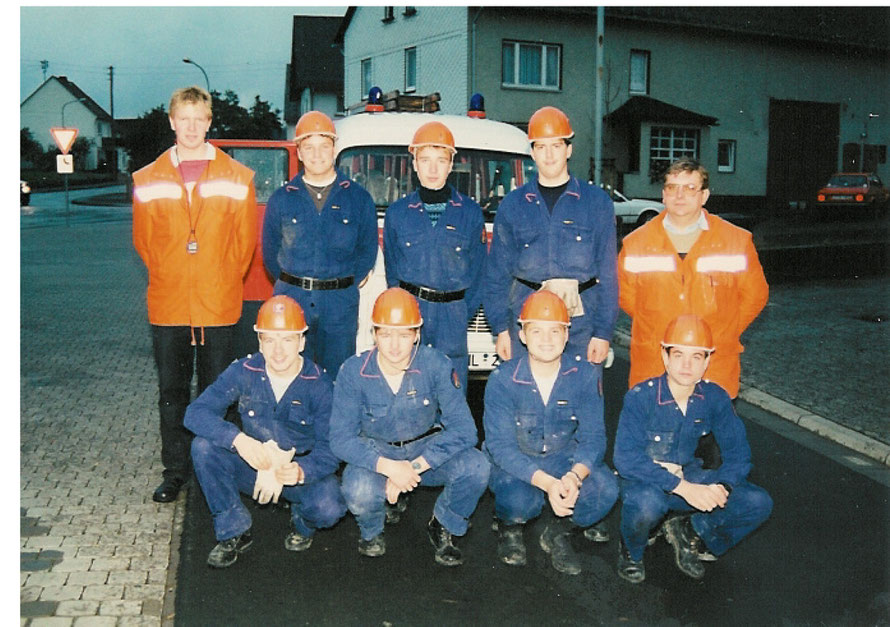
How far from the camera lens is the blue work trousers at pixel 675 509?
14.8 feet

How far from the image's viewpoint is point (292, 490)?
4.82 meters

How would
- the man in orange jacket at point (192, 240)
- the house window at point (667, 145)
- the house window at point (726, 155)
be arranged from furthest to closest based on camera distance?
the house window at point (726, 155) < the house window at point (667, 145) < the man in orange jacket at point (192, 240)

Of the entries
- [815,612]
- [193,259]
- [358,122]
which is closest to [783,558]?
[815,612]

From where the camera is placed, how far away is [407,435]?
494 cm

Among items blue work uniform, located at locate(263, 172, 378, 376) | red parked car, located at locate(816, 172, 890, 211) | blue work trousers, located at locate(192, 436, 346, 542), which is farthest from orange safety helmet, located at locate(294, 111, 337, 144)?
red parked car, located at locate(816, 172, 890, 211)

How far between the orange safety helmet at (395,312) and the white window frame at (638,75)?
3263 cm

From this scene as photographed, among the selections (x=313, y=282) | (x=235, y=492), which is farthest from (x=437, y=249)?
(x=235, y=492)

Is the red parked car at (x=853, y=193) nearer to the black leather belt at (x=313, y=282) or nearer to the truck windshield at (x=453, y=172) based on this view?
the truck windshield at (x=453, y=172)

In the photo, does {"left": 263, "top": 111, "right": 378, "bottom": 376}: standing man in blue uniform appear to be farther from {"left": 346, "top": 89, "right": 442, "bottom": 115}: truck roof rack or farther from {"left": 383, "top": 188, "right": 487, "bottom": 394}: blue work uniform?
{"left": 346, "top": 89, "right": 442, "bottom": 115}: truck roof rack

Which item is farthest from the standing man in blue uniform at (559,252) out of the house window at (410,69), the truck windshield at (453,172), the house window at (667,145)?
the house window at (410,69)

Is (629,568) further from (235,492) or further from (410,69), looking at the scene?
(410,69)

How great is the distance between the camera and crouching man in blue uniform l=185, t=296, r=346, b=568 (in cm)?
462

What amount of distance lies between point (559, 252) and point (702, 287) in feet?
2.76

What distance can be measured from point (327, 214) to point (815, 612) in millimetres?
3443
